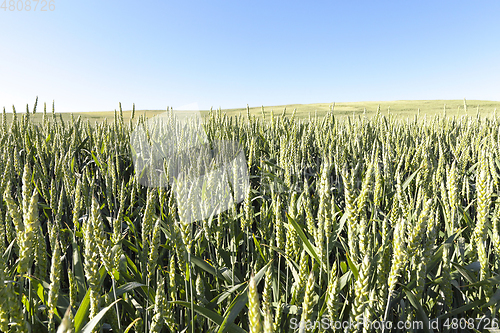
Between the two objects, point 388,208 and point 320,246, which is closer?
point 320,246

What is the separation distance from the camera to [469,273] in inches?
34.4

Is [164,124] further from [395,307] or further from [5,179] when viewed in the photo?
[395,307]

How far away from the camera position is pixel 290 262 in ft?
3.05

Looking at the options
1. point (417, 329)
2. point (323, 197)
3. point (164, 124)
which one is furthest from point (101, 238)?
point (164, 124)

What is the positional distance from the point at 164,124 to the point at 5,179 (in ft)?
6.56

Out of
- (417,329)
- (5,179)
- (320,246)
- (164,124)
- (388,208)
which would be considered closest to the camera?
(320,246)

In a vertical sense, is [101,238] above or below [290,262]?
above

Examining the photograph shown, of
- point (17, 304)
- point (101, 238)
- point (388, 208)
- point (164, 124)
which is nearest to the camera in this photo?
point (17, 304)

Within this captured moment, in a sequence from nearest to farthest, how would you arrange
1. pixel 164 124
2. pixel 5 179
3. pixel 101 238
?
pixel 101 238 → pixel 5 179 → pixel 164 124

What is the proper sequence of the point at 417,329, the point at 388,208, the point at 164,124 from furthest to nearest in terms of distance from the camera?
the point at 164,124
the point at 388,208
the point at 417,329

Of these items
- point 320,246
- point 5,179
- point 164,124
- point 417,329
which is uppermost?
point 164,124

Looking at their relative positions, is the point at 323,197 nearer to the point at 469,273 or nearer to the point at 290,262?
the point at 290,262

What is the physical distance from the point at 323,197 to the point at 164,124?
2.73 metres

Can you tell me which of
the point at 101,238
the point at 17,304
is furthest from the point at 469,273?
the point at 17,304
